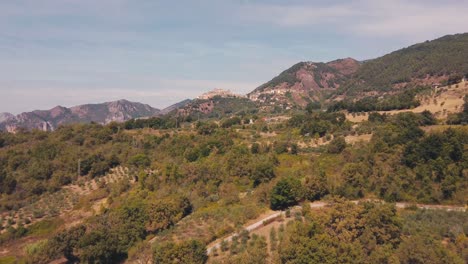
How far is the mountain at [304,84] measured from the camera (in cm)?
13379

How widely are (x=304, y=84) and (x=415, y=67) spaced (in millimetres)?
53729

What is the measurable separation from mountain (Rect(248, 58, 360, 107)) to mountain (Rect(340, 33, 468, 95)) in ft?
60.6

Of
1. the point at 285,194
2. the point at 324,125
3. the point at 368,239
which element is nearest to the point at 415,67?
the point at 324,125

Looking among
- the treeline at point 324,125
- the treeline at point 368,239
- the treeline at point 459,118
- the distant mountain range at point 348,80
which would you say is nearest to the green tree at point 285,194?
the treeline at point 368,239

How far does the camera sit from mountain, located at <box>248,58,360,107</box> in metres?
134

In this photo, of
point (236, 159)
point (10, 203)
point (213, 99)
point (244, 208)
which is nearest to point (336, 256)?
point (244, 208)

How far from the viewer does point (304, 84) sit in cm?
15625

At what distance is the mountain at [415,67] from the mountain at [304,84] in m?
18.5

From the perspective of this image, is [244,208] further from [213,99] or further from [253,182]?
[213,99]

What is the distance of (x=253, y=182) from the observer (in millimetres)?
33312

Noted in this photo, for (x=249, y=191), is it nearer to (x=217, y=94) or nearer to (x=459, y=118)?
(x=459, y=118)

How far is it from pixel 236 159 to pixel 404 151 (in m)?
16.9

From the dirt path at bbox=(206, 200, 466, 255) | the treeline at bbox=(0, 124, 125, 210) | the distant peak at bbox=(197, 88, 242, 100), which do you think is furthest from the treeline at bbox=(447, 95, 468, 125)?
the distant peak at bbox=(197, 88, 242, 100)

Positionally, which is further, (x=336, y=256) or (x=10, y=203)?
(x=10, y=203)
